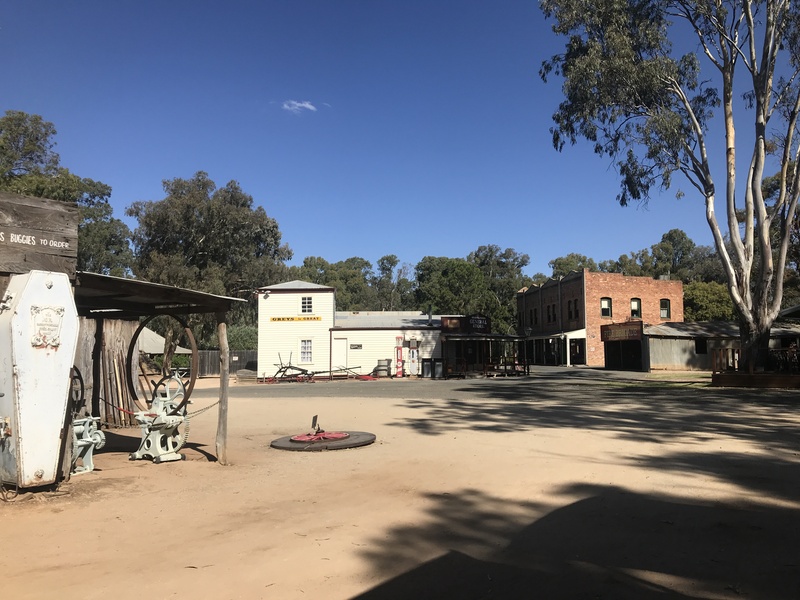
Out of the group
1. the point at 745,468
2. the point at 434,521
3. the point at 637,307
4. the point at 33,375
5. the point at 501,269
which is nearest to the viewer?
the point at 434,521

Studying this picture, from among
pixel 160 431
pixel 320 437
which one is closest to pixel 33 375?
pixel 160 431

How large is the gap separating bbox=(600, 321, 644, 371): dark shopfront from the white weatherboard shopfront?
13.4 m

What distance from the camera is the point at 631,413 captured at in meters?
15.3

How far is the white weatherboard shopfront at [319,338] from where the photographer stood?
3672 centimetres

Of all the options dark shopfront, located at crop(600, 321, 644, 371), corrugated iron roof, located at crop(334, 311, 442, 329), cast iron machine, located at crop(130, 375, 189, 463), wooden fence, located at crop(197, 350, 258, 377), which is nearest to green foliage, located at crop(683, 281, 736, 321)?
dark shopfront, located at crop(600, 321, 644, 371)

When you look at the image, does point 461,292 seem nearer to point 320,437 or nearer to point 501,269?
point 501,269

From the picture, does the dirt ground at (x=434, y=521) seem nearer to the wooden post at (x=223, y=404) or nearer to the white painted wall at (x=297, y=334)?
the wooden post at (x=223, y=404)

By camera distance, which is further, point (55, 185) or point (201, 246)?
point (201, 246)

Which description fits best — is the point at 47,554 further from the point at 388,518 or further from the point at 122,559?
the point at 388,518

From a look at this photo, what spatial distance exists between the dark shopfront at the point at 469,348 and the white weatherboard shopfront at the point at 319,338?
1310 mm

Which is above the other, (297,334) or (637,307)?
(637,307)

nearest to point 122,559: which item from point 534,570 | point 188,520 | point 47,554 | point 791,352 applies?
point 47,554

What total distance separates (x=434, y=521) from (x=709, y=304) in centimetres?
5864

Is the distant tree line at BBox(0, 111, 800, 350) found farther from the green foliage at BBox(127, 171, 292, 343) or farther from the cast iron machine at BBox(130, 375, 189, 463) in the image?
the cast iron machine at BBox(130, 375, 189, 463)
